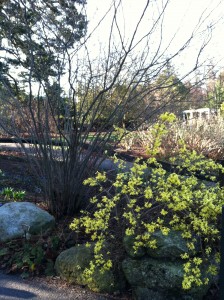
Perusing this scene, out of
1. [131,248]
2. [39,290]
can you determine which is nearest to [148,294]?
[131,248]

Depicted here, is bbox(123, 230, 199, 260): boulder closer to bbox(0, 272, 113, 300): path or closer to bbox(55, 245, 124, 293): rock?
bbox(55, 245, 124, 293): rock

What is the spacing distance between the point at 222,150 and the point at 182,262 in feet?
25.7

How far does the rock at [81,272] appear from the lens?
11.5ft

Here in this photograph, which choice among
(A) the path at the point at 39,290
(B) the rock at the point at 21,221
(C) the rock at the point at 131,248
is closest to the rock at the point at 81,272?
(A) the path at the point at 39,290

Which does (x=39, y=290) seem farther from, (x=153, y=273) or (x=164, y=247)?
(x=164, y=247)

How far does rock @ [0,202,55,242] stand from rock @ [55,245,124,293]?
29.8 inches

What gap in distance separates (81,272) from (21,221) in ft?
4.08

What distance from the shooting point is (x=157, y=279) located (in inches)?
128

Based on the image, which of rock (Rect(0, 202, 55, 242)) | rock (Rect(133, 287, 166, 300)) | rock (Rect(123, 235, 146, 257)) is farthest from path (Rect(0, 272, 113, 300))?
rock (Rect(0, 202, 55, 242))

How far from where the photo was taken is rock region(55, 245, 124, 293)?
350 cm

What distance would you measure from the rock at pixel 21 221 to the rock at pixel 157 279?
149 cm

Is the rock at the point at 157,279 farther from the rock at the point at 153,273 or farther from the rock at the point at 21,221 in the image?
the rock at the point at 21,221

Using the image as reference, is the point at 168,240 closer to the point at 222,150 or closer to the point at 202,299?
the point at 202,299

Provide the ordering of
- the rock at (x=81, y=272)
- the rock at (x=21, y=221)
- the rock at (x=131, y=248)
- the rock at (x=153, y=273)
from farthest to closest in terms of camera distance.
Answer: the rock at (x=21, y=221)
the rock at (x=81, y=272)
the rock at (x=131, y=248)
the rock at (x=153, y=273)
